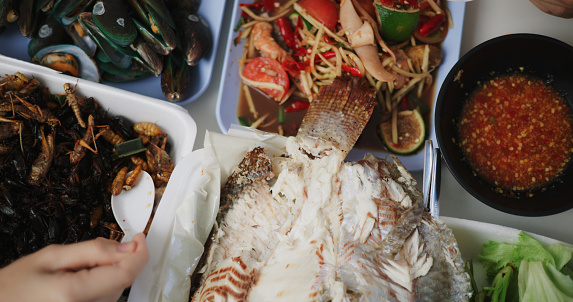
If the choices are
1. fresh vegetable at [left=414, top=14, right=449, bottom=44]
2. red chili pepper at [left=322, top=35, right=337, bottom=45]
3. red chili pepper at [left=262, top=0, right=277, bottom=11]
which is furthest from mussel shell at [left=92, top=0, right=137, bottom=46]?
fresh vegetable at [left=414, top=14, right=449, bottom=44]

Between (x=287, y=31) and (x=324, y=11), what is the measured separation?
0.23 meters

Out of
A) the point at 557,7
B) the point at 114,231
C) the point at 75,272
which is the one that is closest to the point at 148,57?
the point at 114,231

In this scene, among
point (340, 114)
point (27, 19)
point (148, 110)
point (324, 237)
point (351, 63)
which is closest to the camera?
point (324, 237)

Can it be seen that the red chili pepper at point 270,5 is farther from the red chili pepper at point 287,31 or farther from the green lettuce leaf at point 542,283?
the green lettuce leaf at point 542,283

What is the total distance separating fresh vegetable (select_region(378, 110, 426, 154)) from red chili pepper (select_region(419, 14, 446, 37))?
0.41 m

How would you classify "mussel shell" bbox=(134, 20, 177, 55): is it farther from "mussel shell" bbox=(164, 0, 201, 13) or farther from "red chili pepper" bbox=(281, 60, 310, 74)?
"red chili pepper" bbox=(281, 60, 310, 74)

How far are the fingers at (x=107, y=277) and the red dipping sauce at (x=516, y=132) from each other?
1.41 metres

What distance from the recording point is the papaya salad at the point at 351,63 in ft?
6.36

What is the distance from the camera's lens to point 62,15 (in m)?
1.89

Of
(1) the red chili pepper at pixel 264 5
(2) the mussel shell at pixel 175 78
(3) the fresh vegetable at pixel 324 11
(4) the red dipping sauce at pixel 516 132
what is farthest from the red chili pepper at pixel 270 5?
(4) the red dipping sauce at pixel 516 132

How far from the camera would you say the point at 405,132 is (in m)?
1.97

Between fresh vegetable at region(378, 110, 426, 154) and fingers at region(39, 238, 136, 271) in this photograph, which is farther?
fresh vegetable at region(378, 110, 426, 154)

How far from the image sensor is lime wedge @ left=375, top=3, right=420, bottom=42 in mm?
1859

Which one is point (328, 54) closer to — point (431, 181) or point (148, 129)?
point (431, 181)
